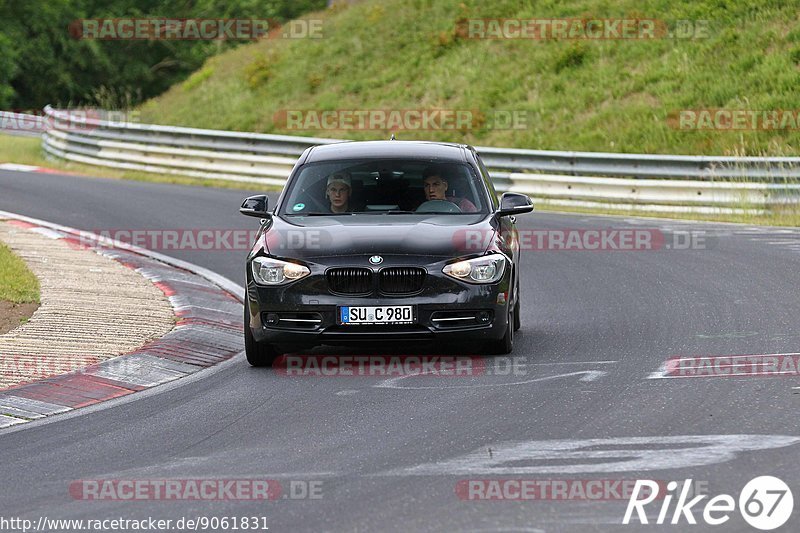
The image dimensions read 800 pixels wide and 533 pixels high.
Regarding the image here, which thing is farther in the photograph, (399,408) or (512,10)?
(512,10)

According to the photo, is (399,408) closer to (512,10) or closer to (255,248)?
(255,248)

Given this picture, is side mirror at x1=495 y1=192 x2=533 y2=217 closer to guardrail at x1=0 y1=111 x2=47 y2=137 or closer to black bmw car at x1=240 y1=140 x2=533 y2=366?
black bmw car at x1=240 y1=140 x2=533 y2=366

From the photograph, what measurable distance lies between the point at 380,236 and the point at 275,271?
817 mm

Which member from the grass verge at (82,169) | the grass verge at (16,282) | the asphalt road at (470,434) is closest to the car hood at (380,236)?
the asphalt road at (470,434)

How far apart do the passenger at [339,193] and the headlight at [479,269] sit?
55.4 inches

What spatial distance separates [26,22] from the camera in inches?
2547

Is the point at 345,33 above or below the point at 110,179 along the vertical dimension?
above

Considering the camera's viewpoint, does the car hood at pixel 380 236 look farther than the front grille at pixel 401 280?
Yes

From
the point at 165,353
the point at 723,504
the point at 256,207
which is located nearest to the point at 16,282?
the point at 165,353

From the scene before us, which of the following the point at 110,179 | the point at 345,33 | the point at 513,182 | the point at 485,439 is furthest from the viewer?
the point at 345,33

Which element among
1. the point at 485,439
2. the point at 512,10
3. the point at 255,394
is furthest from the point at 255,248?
the point at 512,10

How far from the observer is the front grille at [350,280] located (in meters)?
10.1

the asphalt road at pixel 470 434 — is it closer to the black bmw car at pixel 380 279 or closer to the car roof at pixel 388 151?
the black bmw car at pixel 380 279

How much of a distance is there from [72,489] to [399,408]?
2497mm
